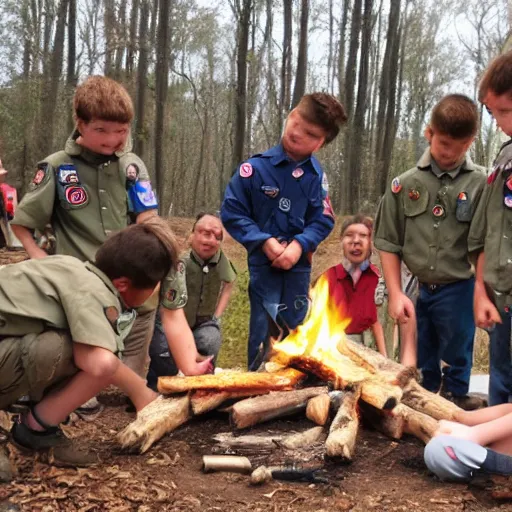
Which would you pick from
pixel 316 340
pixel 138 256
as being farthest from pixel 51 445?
pixel 316 340

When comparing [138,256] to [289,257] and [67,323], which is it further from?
[289,257]

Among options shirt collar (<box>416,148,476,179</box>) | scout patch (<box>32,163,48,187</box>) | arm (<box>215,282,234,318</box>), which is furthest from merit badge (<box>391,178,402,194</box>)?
scout patch (<box>32,163,48,187</box>)

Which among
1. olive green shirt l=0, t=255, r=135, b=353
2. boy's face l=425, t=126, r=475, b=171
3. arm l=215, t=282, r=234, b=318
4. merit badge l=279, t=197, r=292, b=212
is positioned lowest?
arm l=215, t=282, r=234, b=318

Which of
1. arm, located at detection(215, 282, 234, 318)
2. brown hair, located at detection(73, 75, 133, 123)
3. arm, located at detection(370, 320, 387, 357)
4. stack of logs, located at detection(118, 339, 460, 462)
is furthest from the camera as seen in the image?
arm, located at detection(370, 320, 387, 357)

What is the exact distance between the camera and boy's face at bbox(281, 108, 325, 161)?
3939 mm

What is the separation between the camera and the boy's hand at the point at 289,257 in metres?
3.89

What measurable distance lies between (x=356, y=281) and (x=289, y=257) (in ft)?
3.92

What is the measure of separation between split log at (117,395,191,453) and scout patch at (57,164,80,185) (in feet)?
4.33

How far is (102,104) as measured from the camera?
331cm

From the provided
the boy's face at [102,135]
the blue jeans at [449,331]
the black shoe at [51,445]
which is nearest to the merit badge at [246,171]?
the boy's face at [102,135]

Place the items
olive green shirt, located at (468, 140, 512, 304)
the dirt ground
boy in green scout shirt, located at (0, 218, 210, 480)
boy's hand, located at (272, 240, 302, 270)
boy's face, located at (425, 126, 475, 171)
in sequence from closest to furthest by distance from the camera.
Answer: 1. the dirt ground
2. boy in green scout shirt, located at (0, 218, 210, 480)
3. olive green shirt, located at (468, 140, 512, 304)
4. boy's face, located at (425, 126, 475, 171)
5. boy's hand, located at (272, 240, 302, 270)

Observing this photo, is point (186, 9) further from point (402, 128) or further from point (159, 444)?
point (159, 444)

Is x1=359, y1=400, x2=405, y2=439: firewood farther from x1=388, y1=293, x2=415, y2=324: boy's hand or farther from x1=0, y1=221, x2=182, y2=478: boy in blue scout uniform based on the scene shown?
x1=0, y1=221, x2=182, y2=478: boy in blue scout uniform

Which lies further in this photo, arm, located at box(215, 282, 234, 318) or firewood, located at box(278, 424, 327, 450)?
arm, located at box(215, 282, 234, 318)
